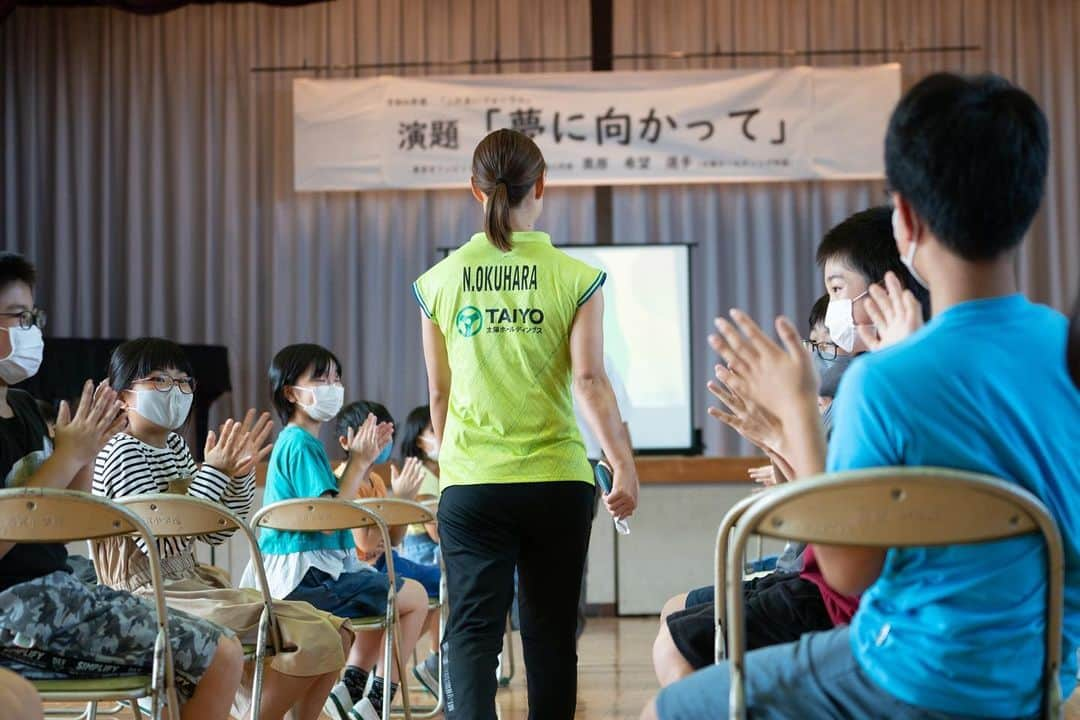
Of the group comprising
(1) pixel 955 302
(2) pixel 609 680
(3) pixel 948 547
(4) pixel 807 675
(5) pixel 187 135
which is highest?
(5) pixel 187 135

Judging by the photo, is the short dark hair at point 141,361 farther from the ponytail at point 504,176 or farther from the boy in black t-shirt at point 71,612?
the ponytail at point 504,176

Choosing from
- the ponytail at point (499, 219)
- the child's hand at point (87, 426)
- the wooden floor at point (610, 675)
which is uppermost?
the ponytail at point (499, 219)

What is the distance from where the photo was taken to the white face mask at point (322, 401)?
11.8 ft

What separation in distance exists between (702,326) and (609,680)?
12.4ft

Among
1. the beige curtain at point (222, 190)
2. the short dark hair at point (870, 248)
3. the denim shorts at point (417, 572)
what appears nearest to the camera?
the short dark hair at point (870, 248)

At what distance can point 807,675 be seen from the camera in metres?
1.41

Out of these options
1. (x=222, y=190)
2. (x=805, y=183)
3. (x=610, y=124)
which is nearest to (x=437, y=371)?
(x=610, y=124)

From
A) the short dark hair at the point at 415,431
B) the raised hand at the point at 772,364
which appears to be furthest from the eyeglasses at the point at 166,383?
the short dark hair at the point at 415,431

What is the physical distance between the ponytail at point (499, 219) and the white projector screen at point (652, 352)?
4.83m

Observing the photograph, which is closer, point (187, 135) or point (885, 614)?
point (885, 614)

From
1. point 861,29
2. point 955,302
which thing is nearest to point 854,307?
point 955,302

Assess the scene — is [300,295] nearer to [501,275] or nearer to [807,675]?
[501,275]

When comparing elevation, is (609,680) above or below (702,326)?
below

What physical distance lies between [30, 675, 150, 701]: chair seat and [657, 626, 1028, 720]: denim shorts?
41.0 inches
